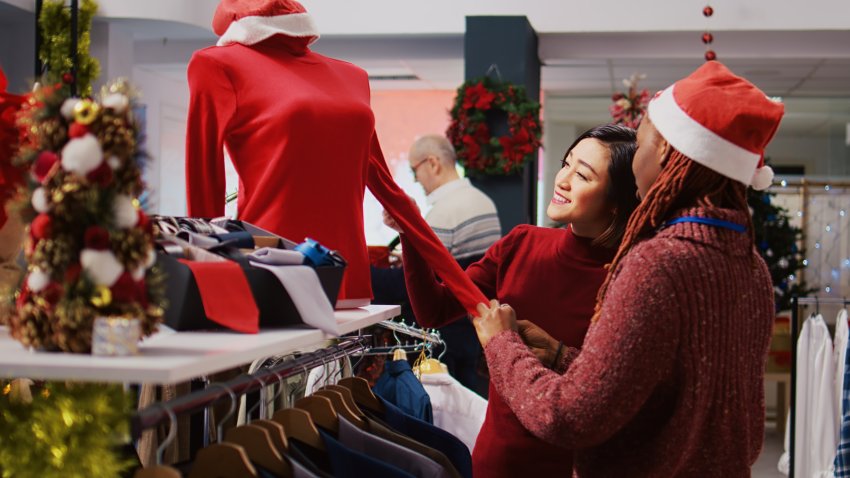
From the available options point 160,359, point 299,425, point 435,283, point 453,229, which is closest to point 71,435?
point 160,359

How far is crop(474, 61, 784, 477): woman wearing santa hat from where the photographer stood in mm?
1444

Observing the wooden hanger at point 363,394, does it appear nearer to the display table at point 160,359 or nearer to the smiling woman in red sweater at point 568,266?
the smiling woman in red sweater at point 568,266

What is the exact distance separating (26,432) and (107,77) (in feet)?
20.2

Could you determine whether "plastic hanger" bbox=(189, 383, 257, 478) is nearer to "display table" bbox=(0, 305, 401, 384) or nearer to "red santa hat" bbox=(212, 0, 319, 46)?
"display table" bbox=(0, 305, 401, 384)

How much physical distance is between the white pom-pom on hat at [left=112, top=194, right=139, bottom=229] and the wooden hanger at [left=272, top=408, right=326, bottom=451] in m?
0.64

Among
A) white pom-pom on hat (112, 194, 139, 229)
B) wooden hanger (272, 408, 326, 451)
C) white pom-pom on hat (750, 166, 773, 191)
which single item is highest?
white pom-pom on hat (750, 166, 773, 191)

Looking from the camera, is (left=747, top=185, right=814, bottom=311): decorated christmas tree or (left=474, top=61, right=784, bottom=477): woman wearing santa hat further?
(left=747, top=185, right=814, bottom=311): decorated christmas tree

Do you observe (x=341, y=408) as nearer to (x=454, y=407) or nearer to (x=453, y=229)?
(x=454, y=407)

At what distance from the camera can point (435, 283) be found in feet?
7.59

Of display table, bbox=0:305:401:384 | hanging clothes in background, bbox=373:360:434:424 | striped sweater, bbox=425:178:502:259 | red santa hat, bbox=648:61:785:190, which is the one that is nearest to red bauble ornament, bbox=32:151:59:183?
display table, bbox=0:305:401:384

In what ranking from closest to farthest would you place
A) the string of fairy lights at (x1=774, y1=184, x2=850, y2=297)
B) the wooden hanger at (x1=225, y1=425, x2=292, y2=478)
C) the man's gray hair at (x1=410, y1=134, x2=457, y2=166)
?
the wooden hanger at (x1=225, y1=425, x2=292, y2=478) < the man's gray hair at (x1=410, y1=134, x2=457, y2=166) < the string of fairy lights at (x1=774, y1=184, x2=850, y2=297)

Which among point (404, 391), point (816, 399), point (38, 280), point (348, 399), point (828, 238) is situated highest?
point (38, 280)

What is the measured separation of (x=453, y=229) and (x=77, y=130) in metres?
3.69

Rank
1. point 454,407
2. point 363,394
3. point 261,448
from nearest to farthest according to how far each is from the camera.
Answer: point 261,448 < point 363,394 < point 454,407
